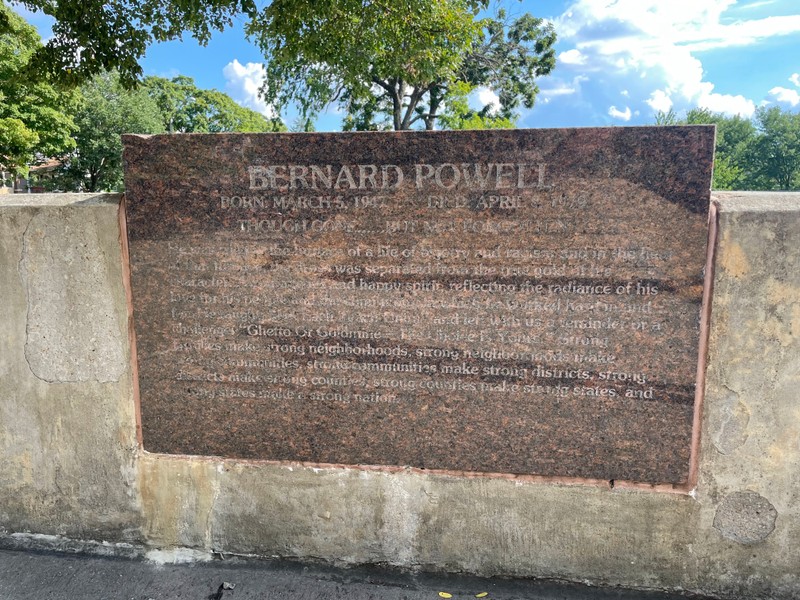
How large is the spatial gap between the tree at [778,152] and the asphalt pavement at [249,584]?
5192 centimetres

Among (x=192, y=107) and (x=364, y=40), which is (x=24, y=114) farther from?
(x=192, y=107)

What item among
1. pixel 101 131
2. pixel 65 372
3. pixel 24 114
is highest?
pixel 101 131

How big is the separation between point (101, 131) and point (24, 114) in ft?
36.9

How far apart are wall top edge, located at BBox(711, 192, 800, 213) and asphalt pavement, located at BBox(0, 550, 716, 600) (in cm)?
182

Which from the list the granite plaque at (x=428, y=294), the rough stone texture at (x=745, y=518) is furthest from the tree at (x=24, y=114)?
the rough stone texture at (x=745, y=518)

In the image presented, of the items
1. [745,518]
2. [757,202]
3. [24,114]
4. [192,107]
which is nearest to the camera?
[757,202]

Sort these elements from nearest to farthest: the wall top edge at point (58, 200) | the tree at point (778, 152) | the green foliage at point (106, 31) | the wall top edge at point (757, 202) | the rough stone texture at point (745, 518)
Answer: the wall top edge at point (757, 202)
the rough stone texture at point (745, 518)
the wall top edge at point (58, 200)
the green foliage at point (106, 31)
the tree at point (778, 152)

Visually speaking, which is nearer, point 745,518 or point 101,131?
point 745,518

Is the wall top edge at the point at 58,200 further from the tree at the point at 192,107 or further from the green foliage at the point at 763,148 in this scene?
the green foliage at the point at 763,148

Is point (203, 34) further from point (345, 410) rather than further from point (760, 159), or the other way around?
point (760, 159)

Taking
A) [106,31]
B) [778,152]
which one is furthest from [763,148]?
[106,31]

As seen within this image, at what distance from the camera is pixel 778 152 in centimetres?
4584

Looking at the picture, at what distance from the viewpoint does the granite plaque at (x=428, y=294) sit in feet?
8.33

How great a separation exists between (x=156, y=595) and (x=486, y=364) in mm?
1926
